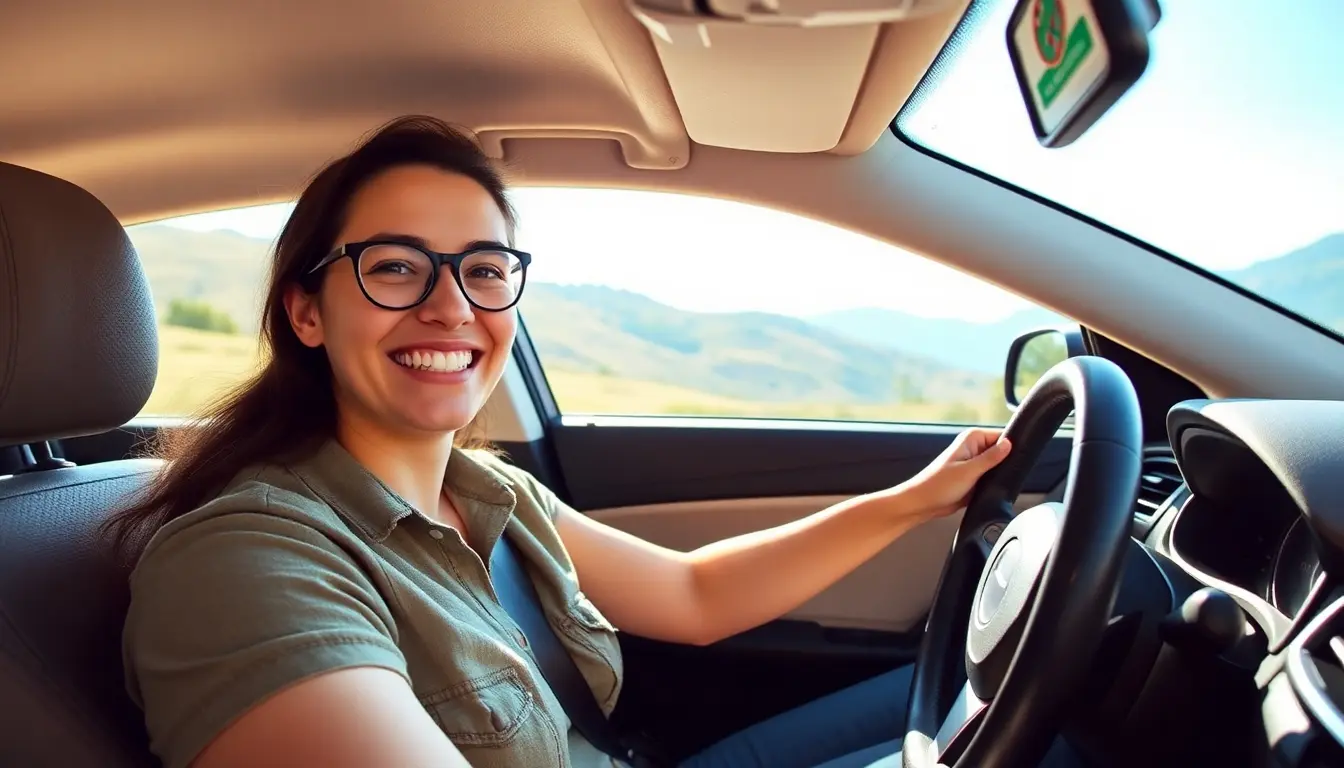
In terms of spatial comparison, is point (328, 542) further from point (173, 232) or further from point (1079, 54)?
point (173, 232)

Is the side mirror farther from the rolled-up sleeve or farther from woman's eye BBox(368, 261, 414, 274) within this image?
the rolled-up sleeve

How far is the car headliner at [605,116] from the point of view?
1439 mm

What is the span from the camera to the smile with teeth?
4.23 ft

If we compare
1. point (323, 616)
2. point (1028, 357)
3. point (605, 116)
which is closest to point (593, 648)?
point (323, 616)

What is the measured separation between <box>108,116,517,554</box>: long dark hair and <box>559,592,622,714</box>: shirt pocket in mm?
517

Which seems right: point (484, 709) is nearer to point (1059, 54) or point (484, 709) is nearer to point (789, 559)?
point (789, 559)

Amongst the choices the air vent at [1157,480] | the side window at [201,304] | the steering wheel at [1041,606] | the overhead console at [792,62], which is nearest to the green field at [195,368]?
the side window at [201,304]

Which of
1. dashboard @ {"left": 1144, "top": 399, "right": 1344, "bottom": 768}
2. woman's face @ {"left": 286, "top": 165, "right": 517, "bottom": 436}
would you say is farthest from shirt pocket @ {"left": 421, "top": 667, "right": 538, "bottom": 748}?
dashboard @ {"left": 1144, "top": 399, "right": 1344, "bottom": 768}

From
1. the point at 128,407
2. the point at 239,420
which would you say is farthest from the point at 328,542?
the point at 128,407

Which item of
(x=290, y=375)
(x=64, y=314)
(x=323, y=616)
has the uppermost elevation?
(x=64, y=314)

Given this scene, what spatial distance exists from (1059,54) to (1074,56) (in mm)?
38

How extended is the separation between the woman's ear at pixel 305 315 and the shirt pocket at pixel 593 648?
0.61 m

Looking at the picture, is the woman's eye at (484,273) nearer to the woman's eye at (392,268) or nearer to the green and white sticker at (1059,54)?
the woman's eye at (392,268)

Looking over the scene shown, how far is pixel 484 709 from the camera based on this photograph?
1.11m
